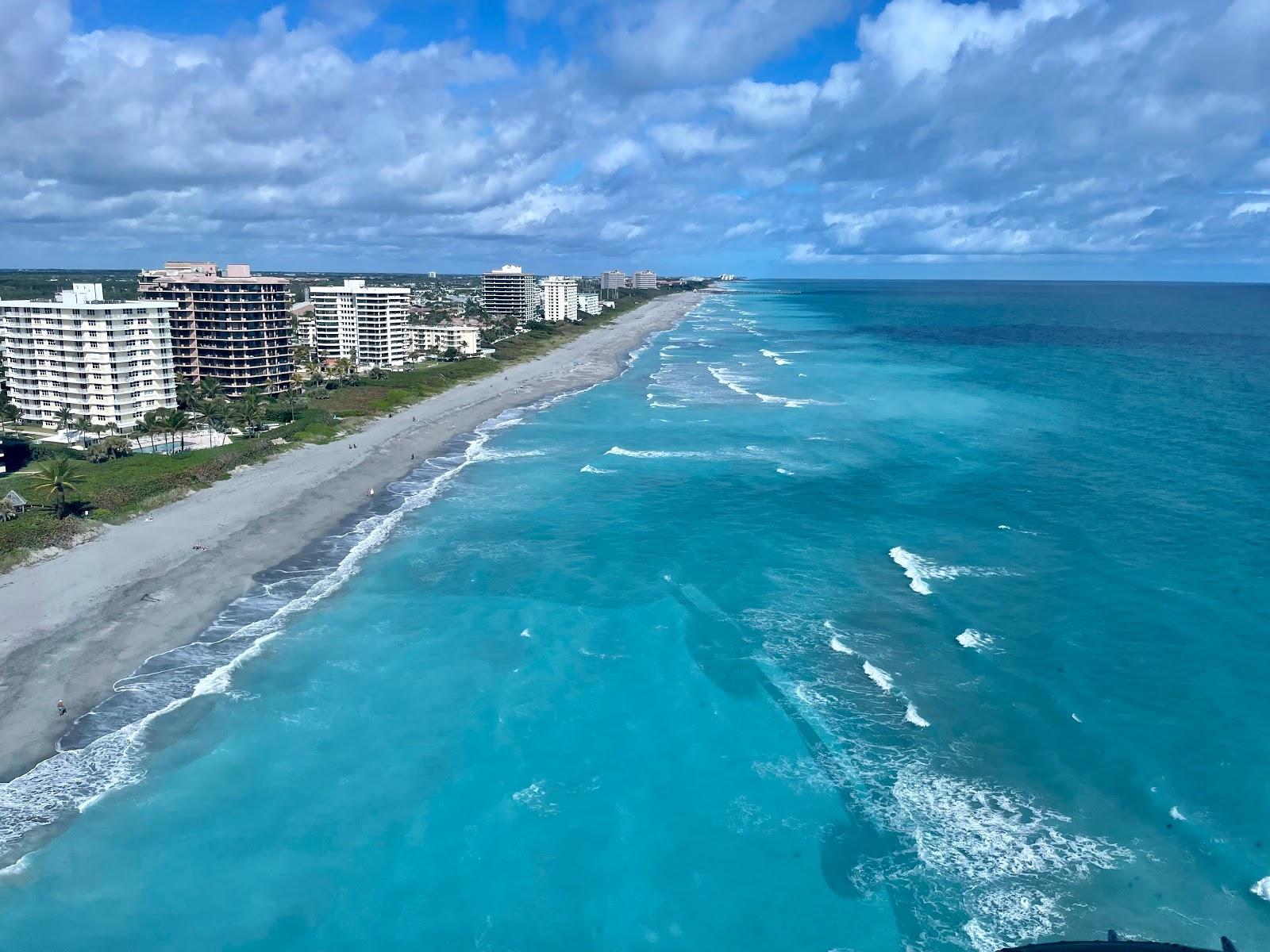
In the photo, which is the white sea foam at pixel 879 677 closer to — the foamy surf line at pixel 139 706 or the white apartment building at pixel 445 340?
the foamy surf line at pixel 139 706

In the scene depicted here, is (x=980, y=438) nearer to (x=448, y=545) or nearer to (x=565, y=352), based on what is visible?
(x=448, y=545)

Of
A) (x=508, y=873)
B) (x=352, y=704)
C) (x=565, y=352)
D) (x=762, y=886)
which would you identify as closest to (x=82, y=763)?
(x=352, y=704)

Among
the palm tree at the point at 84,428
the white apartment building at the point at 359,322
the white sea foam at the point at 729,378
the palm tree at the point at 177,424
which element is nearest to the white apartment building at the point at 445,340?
the white apartment building at the point at 359,322

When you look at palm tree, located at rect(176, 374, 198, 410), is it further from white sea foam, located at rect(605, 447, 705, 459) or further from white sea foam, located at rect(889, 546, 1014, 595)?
white sea foam, located at rect(889, 546, 1014, 595)

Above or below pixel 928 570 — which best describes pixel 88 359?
Answer: above

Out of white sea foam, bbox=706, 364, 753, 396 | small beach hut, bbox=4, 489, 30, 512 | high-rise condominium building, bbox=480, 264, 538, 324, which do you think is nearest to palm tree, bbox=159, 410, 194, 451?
small beach hut, bbox=4, 489, 30, 512

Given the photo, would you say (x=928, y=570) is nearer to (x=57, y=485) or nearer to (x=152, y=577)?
(x=152, y=577)

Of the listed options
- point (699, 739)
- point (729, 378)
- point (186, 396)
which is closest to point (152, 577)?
point (699, 739)
